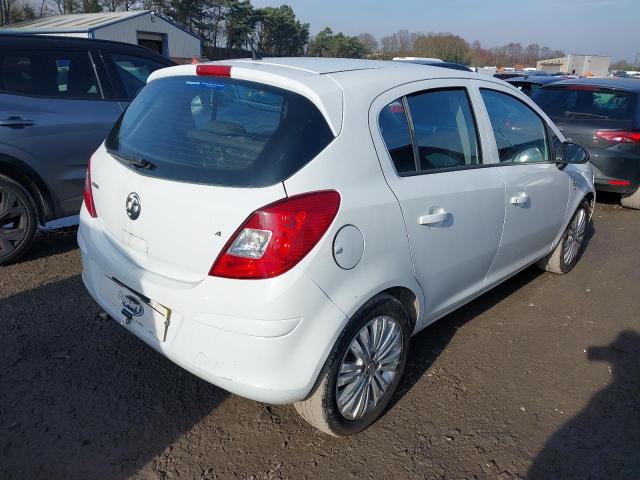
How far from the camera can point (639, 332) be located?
12.3ft

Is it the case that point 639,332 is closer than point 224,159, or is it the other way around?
point 224,159

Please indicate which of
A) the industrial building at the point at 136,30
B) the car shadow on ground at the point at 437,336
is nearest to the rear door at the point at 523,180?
the car shadow on ground at the point at 437,336

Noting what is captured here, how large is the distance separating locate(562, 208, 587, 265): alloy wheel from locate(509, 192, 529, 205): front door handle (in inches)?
51.0

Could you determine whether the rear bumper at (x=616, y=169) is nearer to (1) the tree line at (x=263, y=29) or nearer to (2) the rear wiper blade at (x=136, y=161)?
(2) the rear wiper blade at (x=136, y=161)

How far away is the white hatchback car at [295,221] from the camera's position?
6.76ft

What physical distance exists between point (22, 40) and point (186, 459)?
12.0ft

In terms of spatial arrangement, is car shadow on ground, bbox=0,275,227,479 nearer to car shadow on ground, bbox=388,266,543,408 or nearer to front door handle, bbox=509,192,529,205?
car shadow on ground, bbox=388,266,543,408

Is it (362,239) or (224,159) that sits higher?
(224,159)

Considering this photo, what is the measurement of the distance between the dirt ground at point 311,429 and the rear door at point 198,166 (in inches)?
33.0

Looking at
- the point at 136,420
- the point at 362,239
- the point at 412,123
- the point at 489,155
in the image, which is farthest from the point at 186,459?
the point at 489,155

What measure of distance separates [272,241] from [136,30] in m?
35.2

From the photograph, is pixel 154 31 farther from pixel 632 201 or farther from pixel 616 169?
pixel 616 169

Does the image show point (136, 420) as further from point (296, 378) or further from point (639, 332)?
point (639, 332)

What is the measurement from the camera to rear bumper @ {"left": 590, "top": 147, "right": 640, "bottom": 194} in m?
6.38
